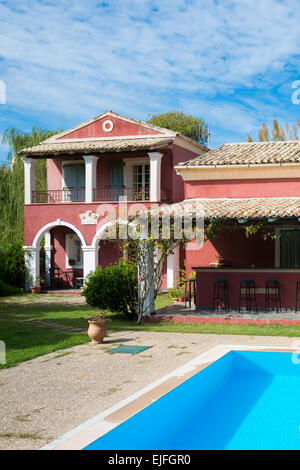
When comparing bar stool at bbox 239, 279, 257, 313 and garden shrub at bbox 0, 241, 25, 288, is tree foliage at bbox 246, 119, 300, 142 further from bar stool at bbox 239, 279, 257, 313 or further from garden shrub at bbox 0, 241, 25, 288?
bar stool at bbox 239, 279, 257, 313

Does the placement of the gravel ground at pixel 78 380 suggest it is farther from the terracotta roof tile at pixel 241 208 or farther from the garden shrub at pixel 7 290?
the garden shrub at pixel 7 290

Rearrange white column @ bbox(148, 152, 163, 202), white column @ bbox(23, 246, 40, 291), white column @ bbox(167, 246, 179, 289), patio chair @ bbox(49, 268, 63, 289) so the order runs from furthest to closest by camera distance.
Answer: patio chair @ bbox(49, 268, 63, 289)
white column @ bbox(23, 246, 40, 291)
white column @ bbox(148, 152, 163, 202)
white column @ bbox(167, 246, 179, 289)

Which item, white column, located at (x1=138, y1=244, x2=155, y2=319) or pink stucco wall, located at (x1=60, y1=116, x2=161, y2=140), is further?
pink stucco wall, located at (x1=60, y1=116, x2=161, y2=140)

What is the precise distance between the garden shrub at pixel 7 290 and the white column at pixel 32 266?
1.72 feet

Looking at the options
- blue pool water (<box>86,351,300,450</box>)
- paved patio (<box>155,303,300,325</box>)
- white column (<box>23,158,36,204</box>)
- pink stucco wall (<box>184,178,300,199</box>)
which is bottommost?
blue pool water (<box>86,351,300,450</box>)

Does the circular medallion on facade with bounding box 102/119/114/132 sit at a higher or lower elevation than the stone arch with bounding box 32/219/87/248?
higher

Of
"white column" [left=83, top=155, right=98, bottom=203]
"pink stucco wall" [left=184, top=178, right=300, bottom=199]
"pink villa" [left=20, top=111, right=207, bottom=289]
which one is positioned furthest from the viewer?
"white column" [left=83, top=155, right=98, bottom=203]

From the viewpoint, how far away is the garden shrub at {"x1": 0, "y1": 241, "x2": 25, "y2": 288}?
23734mm

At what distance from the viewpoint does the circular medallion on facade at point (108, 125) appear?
24203 millimetres

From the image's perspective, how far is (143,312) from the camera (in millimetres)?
13906

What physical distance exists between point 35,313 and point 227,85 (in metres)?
12.5

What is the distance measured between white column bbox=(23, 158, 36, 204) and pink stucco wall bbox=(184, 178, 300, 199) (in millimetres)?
8594

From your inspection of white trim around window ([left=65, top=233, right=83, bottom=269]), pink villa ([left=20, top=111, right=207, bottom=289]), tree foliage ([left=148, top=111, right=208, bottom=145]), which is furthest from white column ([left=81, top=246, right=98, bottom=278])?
tree foliage ([left=148, top=111, right=208, bottom=145])

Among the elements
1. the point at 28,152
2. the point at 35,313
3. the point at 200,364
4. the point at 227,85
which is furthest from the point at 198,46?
the point at 28,152
